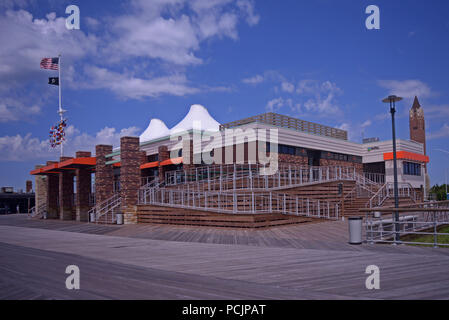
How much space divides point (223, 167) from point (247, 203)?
1145 cm

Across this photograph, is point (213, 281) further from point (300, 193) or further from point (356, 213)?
point (356, 213)

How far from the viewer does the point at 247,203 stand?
61.2ft

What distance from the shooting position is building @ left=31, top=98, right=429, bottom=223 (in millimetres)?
24797

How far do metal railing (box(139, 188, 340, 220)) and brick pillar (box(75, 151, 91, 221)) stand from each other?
7909 millimetres

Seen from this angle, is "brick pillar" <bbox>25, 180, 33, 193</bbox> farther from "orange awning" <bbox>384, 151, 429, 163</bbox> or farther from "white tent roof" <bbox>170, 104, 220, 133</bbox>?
"orange awning" <bbox>384, 151, 429, 163</bbox>

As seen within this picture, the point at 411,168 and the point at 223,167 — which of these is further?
the point at 411,168

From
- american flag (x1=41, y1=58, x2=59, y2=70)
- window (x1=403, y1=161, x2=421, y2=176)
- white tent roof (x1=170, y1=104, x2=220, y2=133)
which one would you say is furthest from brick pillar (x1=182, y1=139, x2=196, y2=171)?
window (x1=403, y1=161, x2=421, y2=176)

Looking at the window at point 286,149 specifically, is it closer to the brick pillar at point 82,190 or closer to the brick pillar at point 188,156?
the brick pillar at point 188,156

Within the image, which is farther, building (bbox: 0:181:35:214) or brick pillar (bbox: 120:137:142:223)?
building (bbox: 0:181:35:214)

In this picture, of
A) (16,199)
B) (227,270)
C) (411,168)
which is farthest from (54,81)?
(411,168)

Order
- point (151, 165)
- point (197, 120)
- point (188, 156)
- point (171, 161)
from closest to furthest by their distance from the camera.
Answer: point (188, 156)
point (171, 161)
point (151, 165)
point (197, 120)

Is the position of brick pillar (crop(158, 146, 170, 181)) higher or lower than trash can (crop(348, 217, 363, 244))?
higher

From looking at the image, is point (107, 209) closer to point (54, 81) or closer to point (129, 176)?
point (129, 176)

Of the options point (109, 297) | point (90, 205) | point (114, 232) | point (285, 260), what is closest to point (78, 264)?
point (109, 297)
